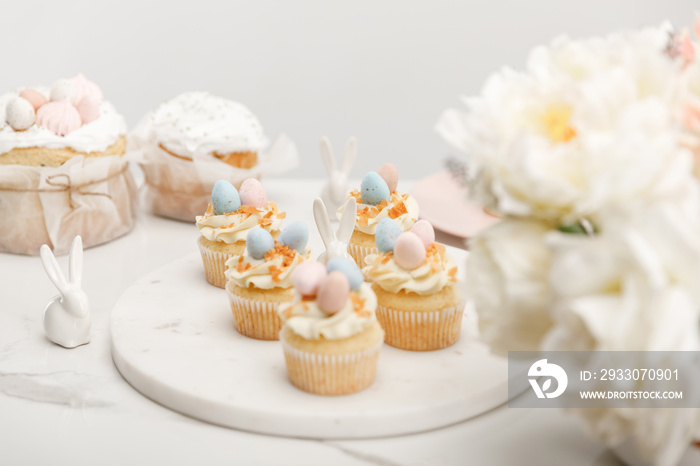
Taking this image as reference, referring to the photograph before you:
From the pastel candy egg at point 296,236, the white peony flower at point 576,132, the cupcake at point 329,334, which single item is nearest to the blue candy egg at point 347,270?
the cupcake at point 329,334

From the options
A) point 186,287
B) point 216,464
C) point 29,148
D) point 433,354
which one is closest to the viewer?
point 216,464

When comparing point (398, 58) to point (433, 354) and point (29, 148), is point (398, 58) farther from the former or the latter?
point (433, 354)

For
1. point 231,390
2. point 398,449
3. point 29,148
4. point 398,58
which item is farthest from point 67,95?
point 398,58

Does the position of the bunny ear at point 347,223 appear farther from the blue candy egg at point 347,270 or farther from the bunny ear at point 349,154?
the bunny ear at point 349,154

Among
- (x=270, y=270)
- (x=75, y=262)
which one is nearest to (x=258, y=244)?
(x=270, y=270)

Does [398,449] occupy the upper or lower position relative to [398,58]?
lower

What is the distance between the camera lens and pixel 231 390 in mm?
1223

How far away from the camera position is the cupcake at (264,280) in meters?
1.43

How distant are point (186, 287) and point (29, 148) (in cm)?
55

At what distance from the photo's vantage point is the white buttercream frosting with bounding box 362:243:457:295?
138 cm

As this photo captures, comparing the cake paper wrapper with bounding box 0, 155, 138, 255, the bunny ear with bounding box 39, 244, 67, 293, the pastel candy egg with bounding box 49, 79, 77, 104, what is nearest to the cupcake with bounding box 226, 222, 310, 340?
the bunny ear with bounding box 39, 244, 67, 293

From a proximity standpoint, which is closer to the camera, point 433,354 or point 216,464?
point 216,464

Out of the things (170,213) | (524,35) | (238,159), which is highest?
(524,35)

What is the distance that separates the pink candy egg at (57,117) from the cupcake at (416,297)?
927 mm
